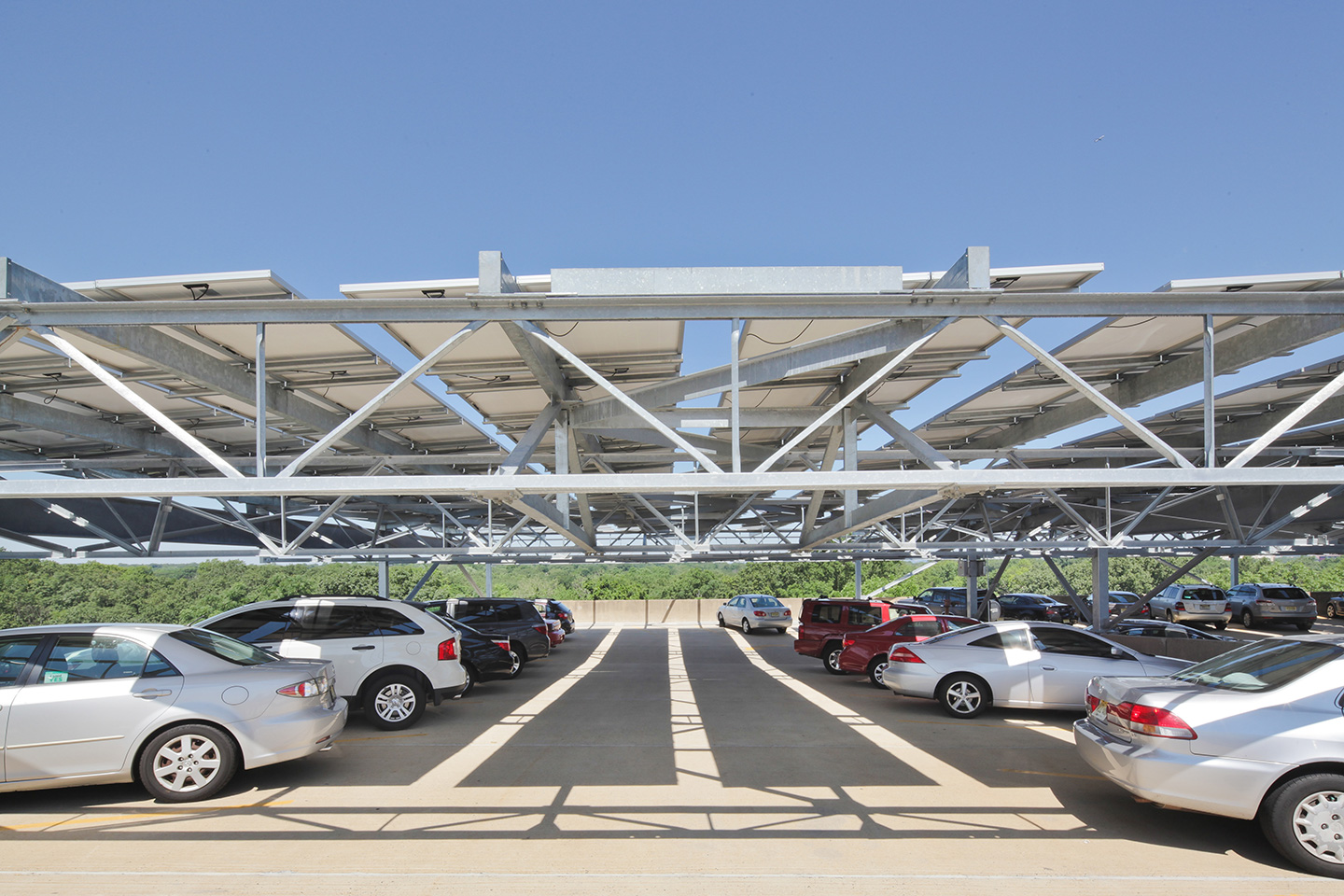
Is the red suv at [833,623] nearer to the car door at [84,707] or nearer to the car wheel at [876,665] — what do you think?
the car wheel at [876,665]

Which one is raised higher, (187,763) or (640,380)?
(640,380)

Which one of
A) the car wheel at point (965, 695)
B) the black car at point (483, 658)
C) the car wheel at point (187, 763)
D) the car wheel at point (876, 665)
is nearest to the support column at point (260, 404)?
the car wheel at point (187, 763)

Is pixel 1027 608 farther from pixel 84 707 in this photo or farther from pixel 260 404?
pixel 84 707

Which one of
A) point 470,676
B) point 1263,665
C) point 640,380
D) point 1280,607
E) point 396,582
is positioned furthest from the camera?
point 396,582

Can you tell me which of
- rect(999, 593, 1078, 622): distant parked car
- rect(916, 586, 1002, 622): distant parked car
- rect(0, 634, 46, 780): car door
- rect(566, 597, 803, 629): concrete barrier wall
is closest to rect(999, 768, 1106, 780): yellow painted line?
rect(0, 634, 46, 780): car door

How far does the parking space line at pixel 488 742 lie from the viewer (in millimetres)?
8086

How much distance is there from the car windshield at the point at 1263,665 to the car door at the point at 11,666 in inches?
366

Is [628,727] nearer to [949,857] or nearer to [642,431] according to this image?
[642,431]

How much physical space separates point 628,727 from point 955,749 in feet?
13.2

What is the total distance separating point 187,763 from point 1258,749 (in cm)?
813

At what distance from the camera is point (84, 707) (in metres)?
6.81

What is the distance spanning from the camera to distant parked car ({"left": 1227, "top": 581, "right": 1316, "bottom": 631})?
29.8m

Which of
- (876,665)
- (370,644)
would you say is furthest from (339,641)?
(876,665)

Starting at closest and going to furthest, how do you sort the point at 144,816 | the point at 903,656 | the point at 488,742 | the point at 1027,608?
the point at 144,816 → the point at 488,742 → the point at 903,656 → the point at 1027,608
